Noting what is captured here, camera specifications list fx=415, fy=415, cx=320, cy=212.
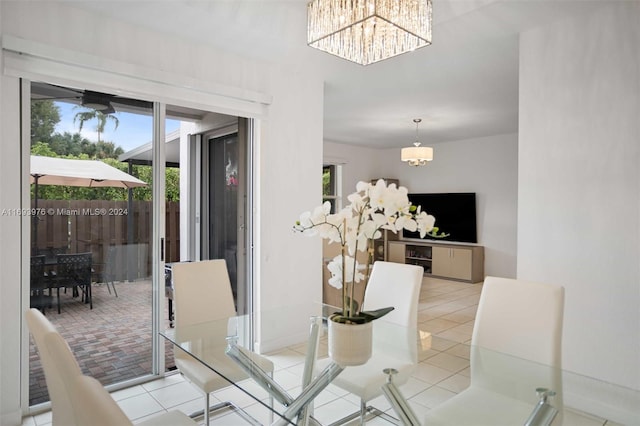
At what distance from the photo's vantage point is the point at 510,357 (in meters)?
1.93

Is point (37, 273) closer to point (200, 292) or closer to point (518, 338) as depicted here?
point (200, 292)

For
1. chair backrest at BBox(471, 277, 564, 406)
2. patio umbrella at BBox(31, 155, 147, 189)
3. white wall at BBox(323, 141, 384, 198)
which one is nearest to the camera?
chair backrest at BBox(471, 277, 564, 406)

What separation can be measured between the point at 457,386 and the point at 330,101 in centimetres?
371

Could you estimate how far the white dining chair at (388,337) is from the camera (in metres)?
1.94

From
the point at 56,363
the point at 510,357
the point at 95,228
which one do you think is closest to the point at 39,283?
the point at 95,228

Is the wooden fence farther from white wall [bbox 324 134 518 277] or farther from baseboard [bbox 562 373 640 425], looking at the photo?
white wall [bbox 324 134 518 277]

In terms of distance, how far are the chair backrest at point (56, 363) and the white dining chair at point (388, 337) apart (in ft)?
3.49

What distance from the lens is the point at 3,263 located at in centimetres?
242

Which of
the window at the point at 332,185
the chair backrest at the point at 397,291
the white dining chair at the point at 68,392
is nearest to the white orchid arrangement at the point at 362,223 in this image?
the white dining chair at the point at 68,392

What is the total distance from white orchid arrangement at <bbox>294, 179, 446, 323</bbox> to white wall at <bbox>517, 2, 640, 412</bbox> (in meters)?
1.70

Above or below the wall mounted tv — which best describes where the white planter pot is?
below

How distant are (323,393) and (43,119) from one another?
2.38 m

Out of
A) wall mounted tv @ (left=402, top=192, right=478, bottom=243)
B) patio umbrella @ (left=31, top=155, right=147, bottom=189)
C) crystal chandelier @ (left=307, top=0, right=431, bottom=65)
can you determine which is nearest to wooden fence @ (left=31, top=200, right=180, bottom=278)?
patio umbrella @ (left=31, top=155, right=147, bottom=189)

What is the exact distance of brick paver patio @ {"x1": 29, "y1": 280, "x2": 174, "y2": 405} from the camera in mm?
2771
